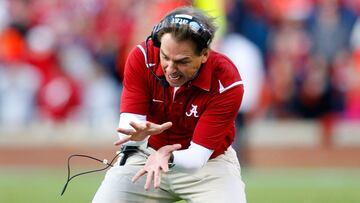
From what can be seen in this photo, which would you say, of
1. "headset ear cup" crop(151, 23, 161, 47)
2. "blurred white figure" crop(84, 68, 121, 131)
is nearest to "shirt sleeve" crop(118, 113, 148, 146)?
"headset ear cup" crop(151, 23, 161, 47)

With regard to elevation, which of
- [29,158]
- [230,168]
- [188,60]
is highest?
[188,60]

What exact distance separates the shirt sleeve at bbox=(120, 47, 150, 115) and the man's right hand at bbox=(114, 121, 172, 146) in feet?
0.94

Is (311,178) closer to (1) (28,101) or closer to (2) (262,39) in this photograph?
(2) (262,39)

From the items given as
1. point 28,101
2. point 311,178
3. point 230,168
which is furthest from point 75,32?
point 230,168

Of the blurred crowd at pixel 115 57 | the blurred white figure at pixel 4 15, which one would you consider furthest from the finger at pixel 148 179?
the blurred white figure at pixel 4 15

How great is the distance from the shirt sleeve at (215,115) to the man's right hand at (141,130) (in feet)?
1.32

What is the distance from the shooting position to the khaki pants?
6965 millimetres

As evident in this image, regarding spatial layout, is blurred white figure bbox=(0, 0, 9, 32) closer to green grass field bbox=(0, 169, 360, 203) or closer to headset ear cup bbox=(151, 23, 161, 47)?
green grass field bbox=(0, 169, 360, 203)

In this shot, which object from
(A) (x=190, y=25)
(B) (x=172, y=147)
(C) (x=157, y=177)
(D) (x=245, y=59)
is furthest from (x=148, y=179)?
(D) (x=245, y=59)

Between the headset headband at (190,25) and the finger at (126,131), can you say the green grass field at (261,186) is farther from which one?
the headset headband at (190,25)

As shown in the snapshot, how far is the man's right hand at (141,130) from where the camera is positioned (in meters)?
6.50

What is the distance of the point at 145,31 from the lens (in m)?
13.5

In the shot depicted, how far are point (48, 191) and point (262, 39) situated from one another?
5629mm

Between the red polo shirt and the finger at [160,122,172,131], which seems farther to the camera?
the red polo shirt
